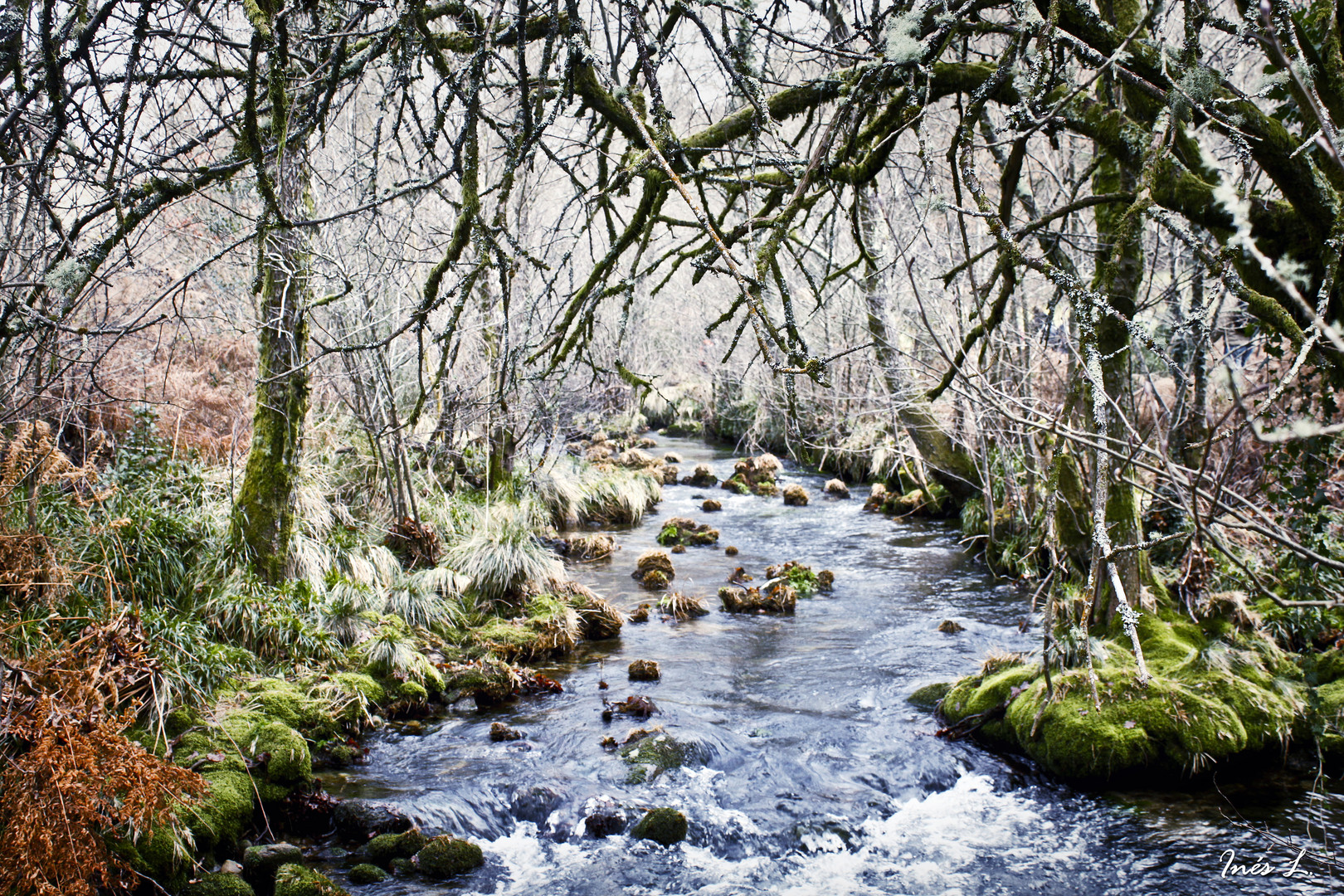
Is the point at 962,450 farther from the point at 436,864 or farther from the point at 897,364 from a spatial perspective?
the point at 436,864

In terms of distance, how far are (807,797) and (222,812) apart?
3.46m

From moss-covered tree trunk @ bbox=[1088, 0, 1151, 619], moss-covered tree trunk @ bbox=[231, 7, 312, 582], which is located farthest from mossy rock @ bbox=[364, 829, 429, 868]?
moss-covered tree trunk @ bbox=[1088, 0, 1151, 619]

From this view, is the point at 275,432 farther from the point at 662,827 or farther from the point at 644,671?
the point at 662,827

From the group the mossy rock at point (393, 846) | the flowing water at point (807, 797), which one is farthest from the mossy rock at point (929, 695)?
the mossy rock at point (393, 846)

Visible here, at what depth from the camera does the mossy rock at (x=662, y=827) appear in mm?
4980

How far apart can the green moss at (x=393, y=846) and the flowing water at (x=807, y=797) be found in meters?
0.20

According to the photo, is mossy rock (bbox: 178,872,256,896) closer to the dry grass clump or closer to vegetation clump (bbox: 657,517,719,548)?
the dry grass clump

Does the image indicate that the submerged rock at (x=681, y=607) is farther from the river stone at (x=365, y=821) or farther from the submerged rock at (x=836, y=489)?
the submerged rock at (x=836, y=489)

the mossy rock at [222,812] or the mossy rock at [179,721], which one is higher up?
the mossy rock at [179,721]

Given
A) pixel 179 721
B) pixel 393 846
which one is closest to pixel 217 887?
pixel 393 846

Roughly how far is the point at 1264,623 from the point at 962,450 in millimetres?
5771

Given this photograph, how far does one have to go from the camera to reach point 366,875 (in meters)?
4.44

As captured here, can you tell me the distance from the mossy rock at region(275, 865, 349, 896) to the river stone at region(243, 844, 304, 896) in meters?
0.10
